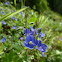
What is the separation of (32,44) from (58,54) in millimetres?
743

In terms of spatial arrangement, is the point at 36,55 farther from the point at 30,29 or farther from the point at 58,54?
the point at 58,54

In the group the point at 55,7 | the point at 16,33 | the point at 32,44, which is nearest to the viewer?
the point at 32,44

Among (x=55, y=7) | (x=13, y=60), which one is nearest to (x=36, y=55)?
(x=13, y=60)

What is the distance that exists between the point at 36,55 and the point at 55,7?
34.1ft

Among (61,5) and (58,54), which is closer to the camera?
(58,54)

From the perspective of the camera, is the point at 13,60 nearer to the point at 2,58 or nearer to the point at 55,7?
the point at 2,58

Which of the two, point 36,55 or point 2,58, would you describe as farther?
point 36,55

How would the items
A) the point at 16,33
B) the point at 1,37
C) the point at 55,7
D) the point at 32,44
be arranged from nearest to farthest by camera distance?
the point at 32,44 → the point at 1,37 → the point at 16,33 → the point at 55,7

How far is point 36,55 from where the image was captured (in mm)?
938

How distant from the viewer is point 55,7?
10594mm

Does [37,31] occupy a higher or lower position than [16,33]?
higher

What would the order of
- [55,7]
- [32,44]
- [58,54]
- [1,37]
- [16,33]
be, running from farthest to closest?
[55,7], [58,54], [16,33], [1,37], [32,44]

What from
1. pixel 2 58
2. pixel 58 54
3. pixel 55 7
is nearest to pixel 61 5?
pixel 55 7

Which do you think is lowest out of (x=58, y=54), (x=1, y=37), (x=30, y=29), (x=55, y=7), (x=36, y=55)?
(x=55, y=7)
